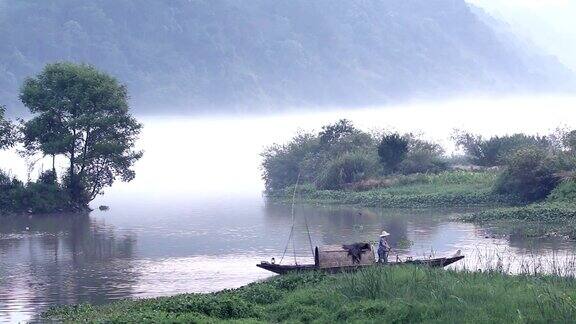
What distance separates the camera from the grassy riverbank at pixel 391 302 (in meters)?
17.1

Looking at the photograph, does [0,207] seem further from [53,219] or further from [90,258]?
[90,258]

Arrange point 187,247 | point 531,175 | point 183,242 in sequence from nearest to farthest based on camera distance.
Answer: point 187,247, point 183,242, point 531,175

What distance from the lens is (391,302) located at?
61.3ft

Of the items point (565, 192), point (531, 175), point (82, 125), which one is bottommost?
point (565, 192)

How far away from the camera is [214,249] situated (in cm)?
3706

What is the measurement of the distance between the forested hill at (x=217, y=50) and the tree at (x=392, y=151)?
99410 millimetres

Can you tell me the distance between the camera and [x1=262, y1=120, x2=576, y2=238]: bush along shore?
4166 centimetres

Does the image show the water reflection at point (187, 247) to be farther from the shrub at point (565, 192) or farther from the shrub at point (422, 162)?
the shrub at point (422, 162)

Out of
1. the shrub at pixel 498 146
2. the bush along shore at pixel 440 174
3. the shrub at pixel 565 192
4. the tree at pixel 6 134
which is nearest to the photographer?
the shrub at pixel 565 192

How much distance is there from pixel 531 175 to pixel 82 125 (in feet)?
81.1

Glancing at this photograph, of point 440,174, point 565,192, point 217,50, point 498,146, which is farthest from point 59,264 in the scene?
point 217,50

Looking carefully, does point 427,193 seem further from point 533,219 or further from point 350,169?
point 533,219

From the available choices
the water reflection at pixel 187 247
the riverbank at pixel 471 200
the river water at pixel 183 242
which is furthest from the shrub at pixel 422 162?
the water reflection at pixel 187 247

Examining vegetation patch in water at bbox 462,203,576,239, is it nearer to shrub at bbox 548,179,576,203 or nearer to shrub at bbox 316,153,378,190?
shrub at bbox 548,179,576,203
